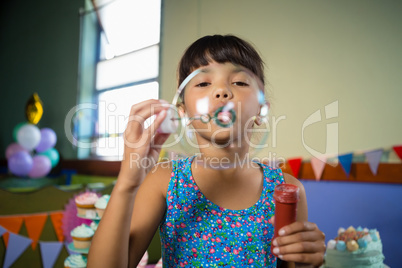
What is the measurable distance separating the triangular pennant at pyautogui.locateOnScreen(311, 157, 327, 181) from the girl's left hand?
4.11 ft

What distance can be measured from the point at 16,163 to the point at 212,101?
3.03 meters

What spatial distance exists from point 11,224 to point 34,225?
11cm

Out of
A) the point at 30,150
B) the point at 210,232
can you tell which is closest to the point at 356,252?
the point at 210,232

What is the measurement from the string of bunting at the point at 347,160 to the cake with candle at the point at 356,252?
431 millimetres

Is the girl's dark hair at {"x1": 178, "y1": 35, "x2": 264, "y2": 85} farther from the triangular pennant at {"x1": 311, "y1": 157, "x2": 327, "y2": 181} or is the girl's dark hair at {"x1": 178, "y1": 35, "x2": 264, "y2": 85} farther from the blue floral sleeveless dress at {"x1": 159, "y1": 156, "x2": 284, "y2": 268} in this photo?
the triangular pennant at {"x1": 311, "y1": 157, "x2": 327, "y2": 181}

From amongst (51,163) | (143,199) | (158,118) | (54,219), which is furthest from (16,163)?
(158,118)

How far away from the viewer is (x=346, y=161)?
155 centimetres

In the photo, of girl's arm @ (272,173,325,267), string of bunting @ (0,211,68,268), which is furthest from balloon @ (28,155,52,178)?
girl's arm @ (272,173,325,267)

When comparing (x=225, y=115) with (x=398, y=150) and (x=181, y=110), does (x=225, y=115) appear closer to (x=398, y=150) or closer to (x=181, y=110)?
(x=181, y=110)

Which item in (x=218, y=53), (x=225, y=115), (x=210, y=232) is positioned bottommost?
(x=210, y=232)

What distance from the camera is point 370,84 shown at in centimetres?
149

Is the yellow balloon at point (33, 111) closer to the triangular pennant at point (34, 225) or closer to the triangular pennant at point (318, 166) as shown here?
the triangular pennant at point (34, 225)

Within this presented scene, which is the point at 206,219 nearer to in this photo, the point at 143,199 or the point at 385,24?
the point at 143,199

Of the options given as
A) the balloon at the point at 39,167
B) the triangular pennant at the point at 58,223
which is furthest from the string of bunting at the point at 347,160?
the balloon at the point at 39,167
